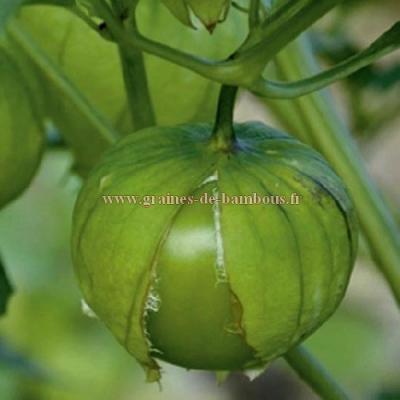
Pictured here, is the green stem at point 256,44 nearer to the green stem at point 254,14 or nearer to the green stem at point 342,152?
the green stem at point 254,14

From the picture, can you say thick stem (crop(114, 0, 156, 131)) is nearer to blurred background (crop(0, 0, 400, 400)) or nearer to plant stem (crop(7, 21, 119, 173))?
plant stem (crop(7, 21, 119, 173))

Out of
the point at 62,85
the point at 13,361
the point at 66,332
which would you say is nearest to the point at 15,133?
the point at 62,85

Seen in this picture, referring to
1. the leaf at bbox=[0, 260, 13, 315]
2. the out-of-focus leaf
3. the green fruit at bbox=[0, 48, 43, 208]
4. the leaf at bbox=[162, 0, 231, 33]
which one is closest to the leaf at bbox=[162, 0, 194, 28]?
the leaf at bbox=[162, 0, 231, 33]

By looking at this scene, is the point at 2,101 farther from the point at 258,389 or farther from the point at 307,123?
the point at 258,389

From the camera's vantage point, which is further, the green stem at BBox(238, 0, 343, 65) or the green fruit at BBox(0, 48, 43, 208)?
the green fruit at BBox(0, 48, 43, 208)

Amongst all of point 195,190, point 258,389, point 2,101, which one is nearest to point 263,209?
point 195,190

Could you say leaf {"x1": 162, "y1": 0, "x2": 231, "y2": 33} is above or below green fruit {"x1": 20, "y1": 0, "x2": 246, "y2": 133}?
above
